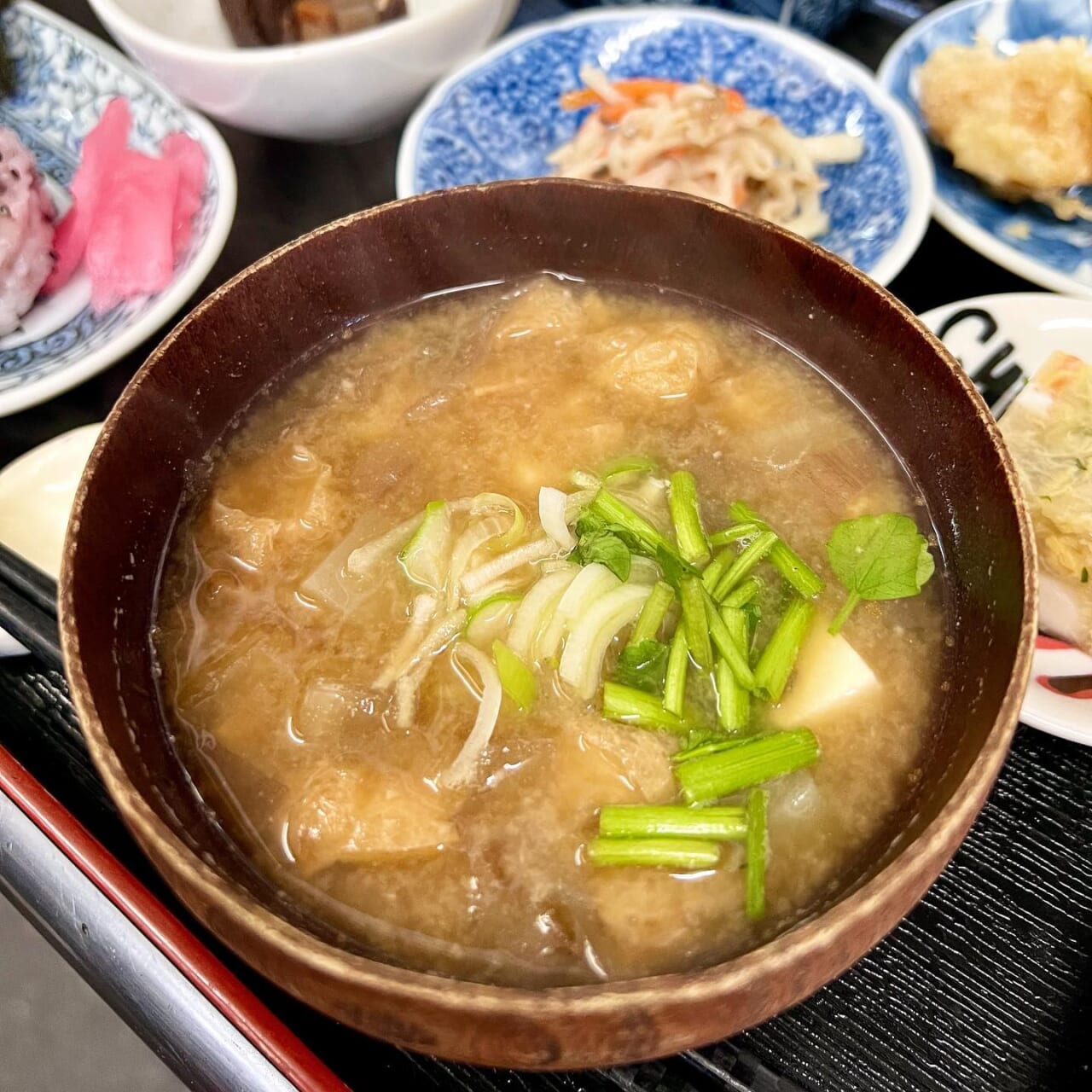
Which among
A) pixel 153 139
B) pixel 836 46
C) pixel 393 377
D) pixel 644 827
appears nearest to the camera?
pixel 644 827

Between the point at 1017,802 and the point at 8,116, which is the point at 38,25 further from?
the point at 1017,802

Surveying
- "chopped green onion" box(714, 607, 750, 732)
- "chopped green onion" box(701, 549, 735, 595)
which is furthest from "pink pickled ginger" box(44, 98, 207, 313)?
"chopped green onion" box(714, 607, 750, 732)

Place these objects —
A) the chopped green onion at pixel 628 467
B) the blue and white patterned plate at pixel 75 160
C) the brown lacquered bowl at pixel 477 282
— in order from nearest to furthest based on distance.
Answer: the brown lacquered bowl at pixel 477 282
the chopped green onion at pixel 628 467
the blue and white patterned plate at pixel 75 160

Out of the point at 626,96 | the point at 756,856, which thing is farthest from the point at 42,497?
the point at 626,96

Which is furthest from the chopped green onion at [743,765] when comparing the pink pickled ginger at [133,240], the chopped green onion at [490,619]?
the pink pickled ginger at [133,240]

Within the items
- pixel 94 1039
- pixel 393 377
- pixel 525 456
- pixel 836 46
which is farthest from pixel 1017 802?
pixel 836 46

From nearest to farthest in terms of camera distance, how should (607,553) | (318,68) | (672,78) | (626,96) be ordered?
(607,553), (318,68), (626,96), (672,78)

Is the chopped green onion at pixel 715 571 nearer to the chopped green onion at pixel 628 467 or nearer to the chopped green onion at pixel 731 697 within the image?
the chopped green onion at pixel 731 697

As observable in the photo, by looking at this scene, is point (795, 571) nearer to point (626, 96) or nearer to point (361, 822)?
point (361, 822)
